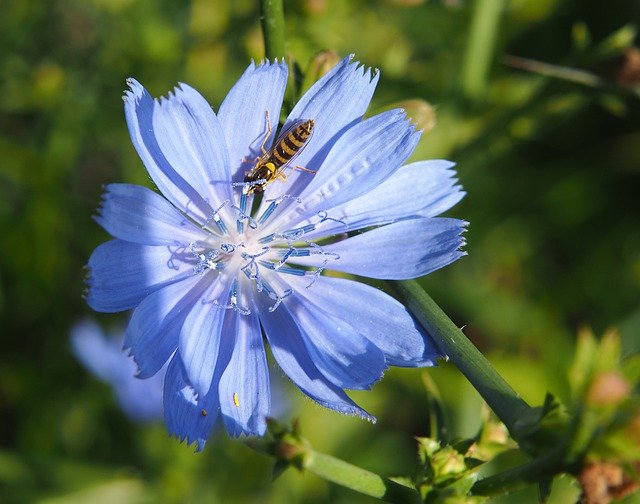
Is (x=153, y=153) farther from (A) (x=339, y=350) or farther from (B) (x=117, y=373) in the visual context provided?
(B) (x=117, y=373)

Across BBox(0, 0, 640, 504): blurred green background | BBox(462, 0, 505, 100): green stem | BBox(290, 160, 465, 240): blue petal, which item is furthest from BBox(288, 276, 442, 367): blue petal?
BBox(462, 0, 505, 100): green stem

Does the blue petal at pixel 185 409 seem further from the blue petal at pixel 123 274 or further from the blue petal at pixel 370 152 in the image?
the blue petal at pixel 370 152

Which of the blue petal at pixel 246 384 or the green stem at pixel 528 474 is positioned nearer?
the green stem at pixel 528 474

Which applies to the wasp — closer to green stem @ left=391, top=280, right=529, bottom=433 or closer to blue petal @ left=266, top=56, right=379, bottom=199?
blue petal @ left=266, top=56, right=379, bottom=199

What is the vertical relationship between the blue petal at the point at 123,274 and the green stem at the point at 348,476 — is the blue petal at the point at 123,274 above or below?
above

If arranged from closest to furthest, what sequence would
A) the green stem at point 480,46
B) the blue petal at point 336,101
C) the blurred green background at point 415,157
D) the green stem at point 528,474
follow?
the green stem at point 528,474 < the blue petal at point 336,101 < the green stem at point 480,46 < the blurred green background at point 415,157

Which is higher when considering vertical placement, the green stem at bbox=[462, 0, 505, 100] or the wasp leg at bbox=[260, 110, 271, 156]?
the green stem at bbox=[462, 0, 505, 100]

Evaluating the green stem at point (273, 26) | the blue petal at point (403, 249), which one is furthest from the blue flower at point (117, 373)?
the green stem at point (273, 26)
